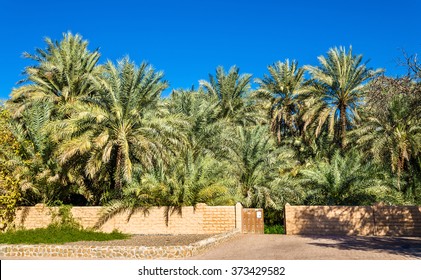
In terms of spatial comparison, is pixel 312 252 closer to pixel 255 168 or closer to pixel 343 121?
pixel 255 168

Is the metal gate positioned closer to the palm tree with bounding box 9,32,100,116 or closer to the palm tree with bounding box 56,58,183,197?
the palm tree with bounding box 56,58,183,197

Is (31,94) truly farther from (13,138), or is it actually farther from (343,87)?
(343,87)

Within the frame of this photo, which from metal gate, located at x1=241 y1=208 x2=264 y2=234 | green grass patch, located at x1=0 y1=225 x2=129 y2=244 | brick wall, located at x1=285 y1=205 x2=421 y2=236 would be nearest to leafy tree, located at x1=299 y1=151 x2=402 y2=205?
brick wall, located at x1=285 y1=205 x2=421 y2=236

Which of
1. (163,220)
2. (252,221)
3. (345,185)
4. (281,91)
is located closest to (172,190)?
(163,220)

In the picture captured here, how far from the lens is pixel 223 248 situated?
43.8ft

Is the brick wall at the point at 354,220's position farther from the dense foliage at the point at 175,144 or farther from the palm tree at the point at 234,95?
the palm tree at the point at 234,95

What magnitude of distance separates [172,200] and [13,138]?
9.34 metres

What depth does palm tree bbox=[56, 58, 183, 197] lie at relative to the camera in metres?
18.2

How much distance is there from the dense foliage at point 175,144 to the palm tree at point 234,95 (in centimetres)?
78

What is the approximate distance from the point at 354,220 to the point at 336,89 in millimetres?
10904

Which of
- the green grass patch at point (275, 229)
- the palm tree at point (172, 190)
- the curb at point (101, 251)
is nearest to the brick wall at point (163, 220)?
the palm tree at point (172, 190)

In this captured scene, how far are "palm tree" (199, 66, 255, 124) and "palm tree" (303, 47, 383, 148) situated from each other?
4546 millimetres

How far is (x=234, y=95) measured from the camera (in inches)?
1143
